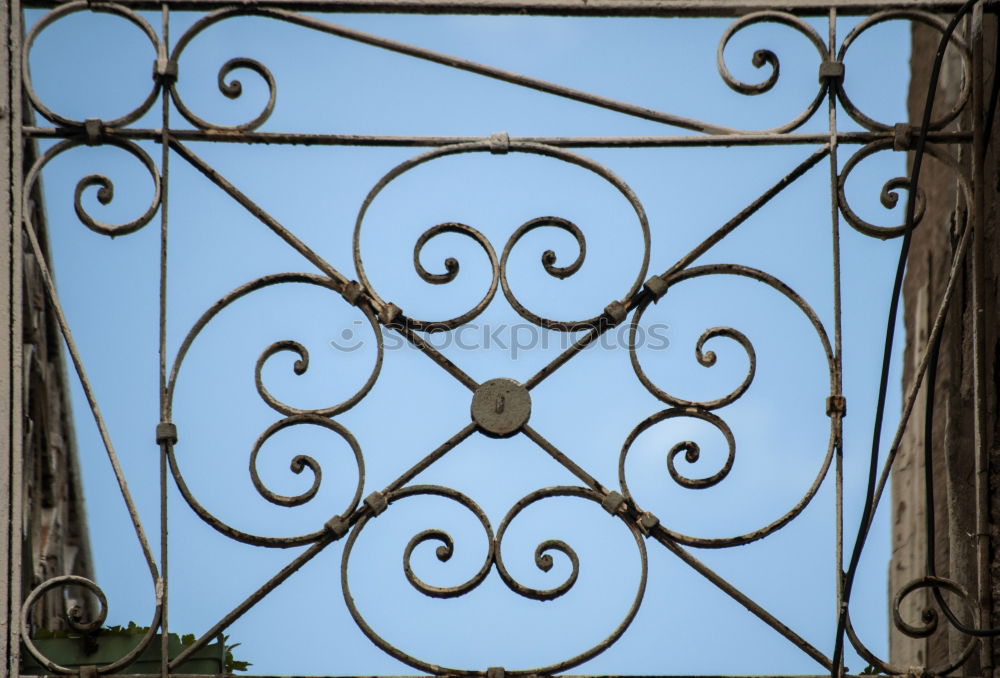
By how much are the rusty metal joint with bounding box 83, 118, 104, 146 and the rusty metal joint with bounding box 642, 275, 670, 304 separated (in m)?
1.39

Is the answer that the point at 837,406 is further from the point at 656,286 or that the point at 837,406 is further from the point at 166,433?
the point at 166,433

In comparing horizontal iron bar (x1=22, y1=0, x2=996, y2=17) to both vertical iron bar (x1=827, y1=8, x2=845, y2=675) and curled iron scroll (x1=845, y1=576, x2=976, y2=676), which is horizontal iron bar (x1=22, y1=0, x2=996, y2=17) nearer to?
vertical iron bar (x1=827, y1=8, x2=845, y2=675)

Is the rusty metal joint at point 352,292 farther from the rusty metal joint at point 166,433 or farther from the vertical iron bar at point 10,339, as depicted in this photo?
the vertical iron bar at point 10,339

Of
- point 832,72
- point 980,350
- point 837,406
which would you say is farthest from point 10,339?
point 980,350

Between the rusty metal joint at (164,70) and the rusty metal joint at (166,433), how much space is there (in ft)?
2.84

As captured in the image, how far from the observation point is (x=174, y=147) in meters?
4.50

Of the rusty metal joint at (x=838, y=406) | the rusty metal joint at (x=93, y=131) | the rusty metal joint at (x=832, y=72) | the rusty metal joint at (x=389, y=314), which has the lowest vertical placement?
the rusty metal joint at (x=838, y=406)

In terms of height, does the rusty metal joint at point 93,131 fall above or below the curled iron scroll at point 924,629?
above

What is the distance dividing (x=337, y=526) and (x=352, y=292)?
1.89 feet

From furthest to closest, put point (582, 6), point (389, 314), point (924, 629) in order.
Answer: point (582, 6), point (389, 314), point (924, 629)

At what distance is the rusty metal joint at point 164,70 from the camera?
14.8 ft

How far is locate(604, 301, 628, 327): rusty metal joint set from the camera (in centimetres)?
442

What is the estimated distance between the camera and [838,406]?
4.32 meters

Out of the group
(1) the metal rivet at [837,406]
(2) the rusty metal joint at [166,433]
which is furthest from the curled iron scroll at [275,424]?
(1) the metal rivet at [837,406]
